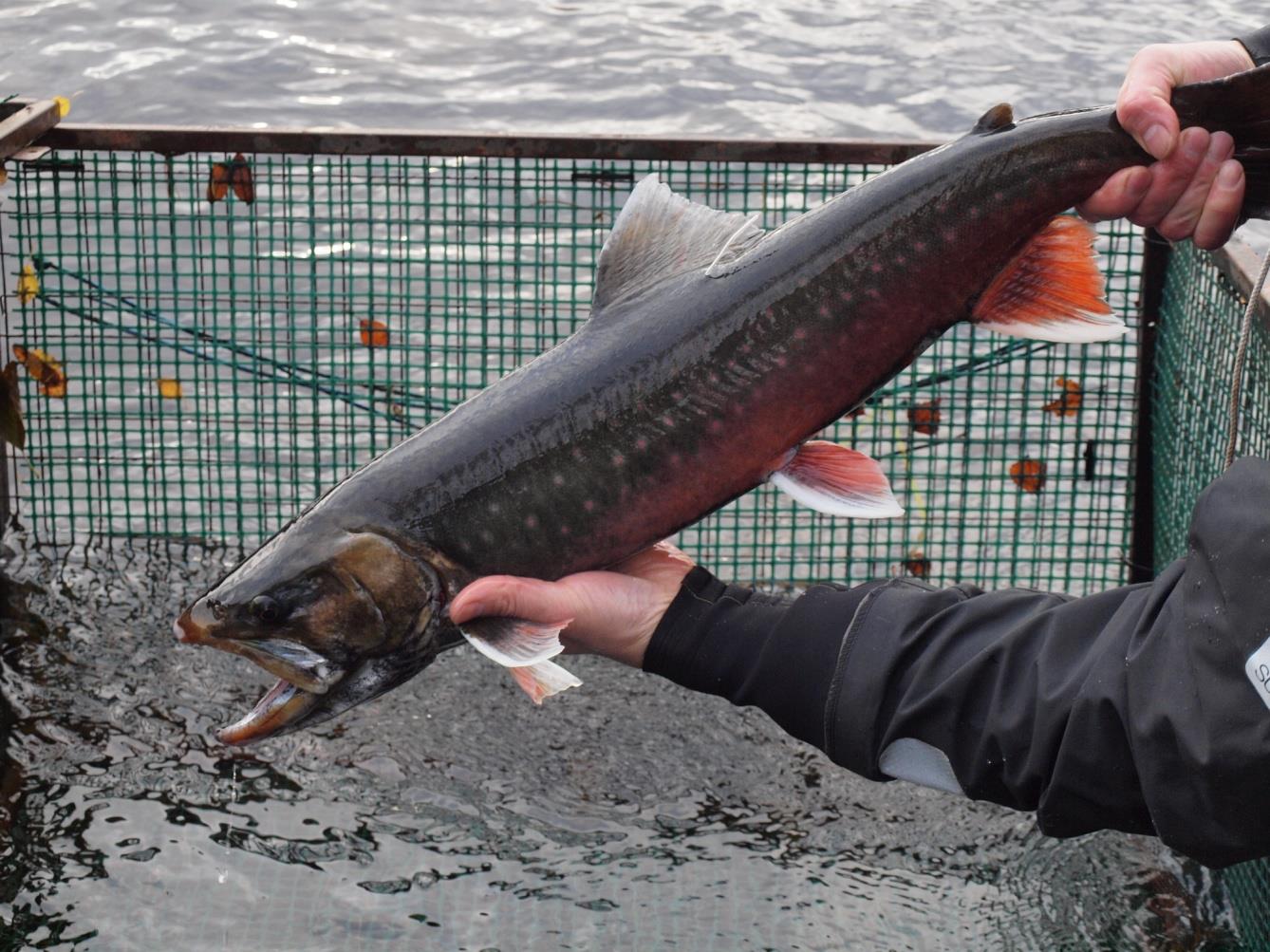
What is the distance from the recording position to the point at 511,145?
4.71 m

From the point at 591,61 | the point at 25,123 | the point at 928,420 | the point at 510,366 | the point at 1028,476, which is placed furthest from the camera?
the point at 591,61

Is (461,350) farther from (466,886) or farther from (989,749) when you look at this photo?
(989,749)

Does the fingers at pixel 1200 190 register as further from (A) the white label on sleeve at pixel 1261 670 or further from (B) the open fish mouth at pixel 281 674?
(B) the open fish mouth at pixel 281 674

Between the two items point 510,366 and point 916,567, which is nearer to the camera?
point 916,567

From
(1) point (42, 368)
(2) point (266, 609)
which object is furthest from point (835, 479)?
(1) point (42, 368)

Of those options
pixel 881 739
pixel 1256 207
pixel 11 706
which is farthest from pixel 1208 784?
pixel 11 706

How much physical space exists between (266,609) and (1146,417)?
3.43 metres

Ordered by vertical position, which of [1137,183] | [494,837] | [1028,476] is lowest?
[494,837]

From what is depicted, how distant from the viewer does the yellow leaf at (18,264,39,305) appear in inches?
189

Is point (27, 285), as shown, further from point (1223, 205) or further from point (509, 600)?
point (1223, 205)

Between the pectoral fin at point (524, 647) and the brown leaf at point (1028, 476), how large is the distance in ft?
8.86

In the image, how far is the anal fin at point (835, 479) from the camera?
8.27 ft

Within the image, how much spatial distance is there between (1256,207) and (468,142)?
102 inches

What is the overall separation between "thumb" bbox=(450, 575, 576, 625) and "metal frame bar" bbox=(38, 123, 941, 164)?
7.86 feet
